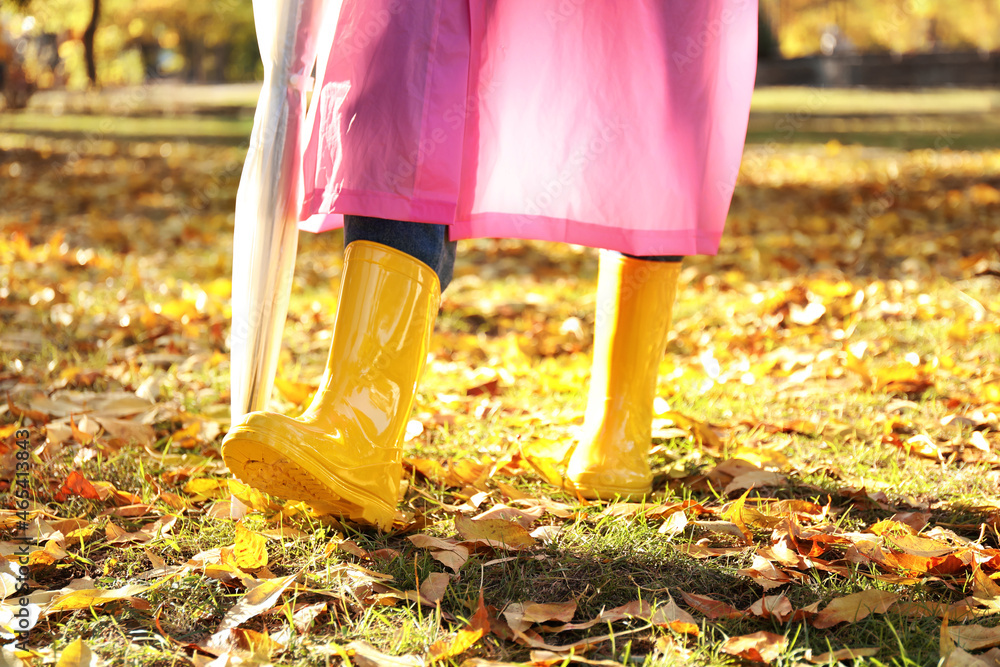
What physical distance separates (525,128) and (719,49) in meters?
0.39

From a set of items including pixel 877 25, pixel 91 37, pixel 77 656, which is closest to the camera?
pixel 77 656

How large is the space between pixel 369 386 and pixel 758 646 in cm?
72

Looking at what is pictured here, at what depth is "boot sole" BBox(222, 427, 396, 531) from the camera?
52.5 inches

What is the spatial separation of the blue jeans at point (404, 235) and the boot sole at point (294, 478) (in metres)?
0.38

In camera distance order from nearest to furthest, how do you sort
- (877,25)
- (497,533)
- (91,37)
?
(497,533), (91,37), (877,25)

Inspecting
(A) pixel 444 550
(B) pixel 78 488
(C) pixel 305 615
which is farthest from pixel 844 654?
(B) pixel 78 488

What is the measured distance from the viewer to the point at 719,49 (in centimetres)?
168

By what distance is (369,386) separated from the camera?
1.49 metres

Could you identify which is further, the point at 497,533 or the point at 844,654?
the point at 497,533

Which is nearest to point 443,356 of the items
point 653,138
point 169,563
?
point 653,138

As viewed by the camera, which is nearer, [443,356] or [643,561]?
[643,561]

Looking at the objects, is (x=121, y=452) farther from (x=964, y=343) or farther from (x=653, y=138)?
(x=964, y=343)

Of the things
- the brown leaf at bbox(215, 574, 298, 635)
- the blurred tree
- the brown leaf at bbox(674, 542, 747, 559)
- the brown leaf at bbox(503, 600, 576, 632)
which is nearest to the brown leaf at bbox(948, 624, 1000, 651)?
the brown leaf at bbox(674, 542, 747, 559)

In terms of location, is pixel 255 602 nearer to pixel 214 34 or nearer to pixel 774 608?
pixel 774 608
